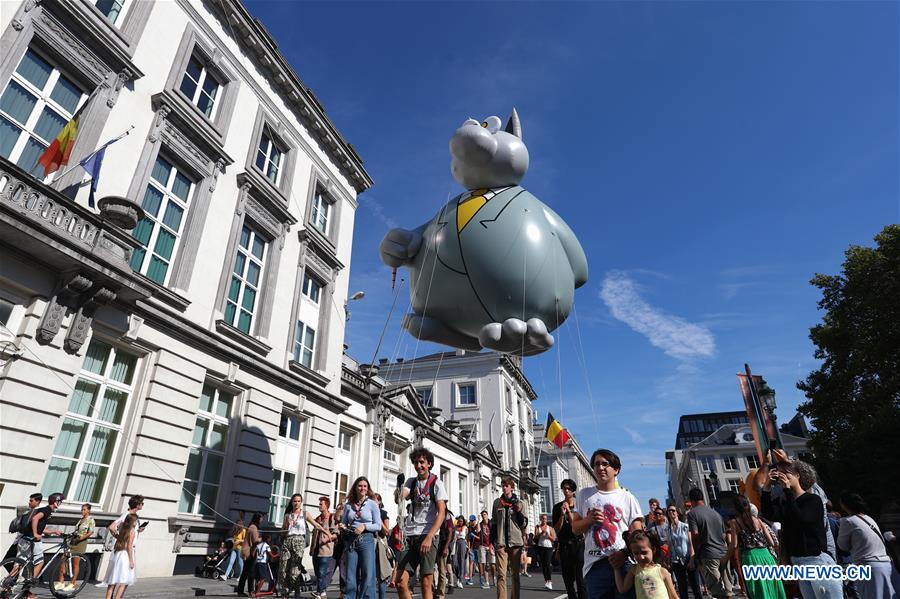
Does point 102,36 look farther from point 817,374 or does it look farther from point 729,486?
point 729,486

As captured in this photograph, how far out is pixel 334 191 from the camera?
794 inches

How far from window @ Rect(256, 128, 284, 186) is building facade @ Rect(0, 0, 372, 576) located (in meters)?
0.07

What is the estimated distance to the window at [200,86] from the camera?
13.9 m

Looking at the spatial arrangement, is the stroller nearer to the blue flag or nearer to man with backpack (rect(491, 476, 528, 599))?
man with backpack (rect(491, 476, 528, 599))

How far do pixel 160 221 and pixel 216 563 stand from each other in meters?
8.27

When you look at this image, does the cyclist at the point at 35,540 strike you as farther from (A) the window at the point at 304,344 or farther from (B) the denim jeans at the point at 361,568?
(A) the window at the point at 304,344

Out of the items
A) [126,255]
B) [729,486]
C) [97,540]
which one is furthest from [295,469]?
[729,486]

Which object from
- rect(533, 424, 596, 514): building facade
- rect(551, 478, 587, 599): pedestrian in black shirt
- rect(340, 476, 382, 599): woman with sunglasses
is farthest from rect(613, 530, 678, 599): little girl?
rect(533, 424, 596, 514): building facade

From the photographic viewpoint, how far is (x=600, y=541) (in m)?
3.85

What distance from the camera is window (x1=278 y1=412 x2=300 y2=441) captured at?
49.5 ft

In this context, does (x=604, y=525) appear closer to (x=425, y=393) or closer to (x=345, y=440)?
(x=345, y=440)

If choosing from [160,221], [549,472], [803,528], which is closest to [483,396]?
[549,472]

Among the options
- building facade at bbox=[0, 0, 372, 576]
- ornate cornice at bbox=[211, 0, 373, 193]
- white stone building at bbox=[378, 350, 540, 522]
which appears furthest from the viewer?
white stone building at bbox=[378, 350, 540, 522]

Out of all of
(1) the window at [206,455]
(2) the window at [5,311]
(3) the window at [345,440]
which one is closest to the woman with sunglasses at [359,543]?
(2) the window at [5,311]
